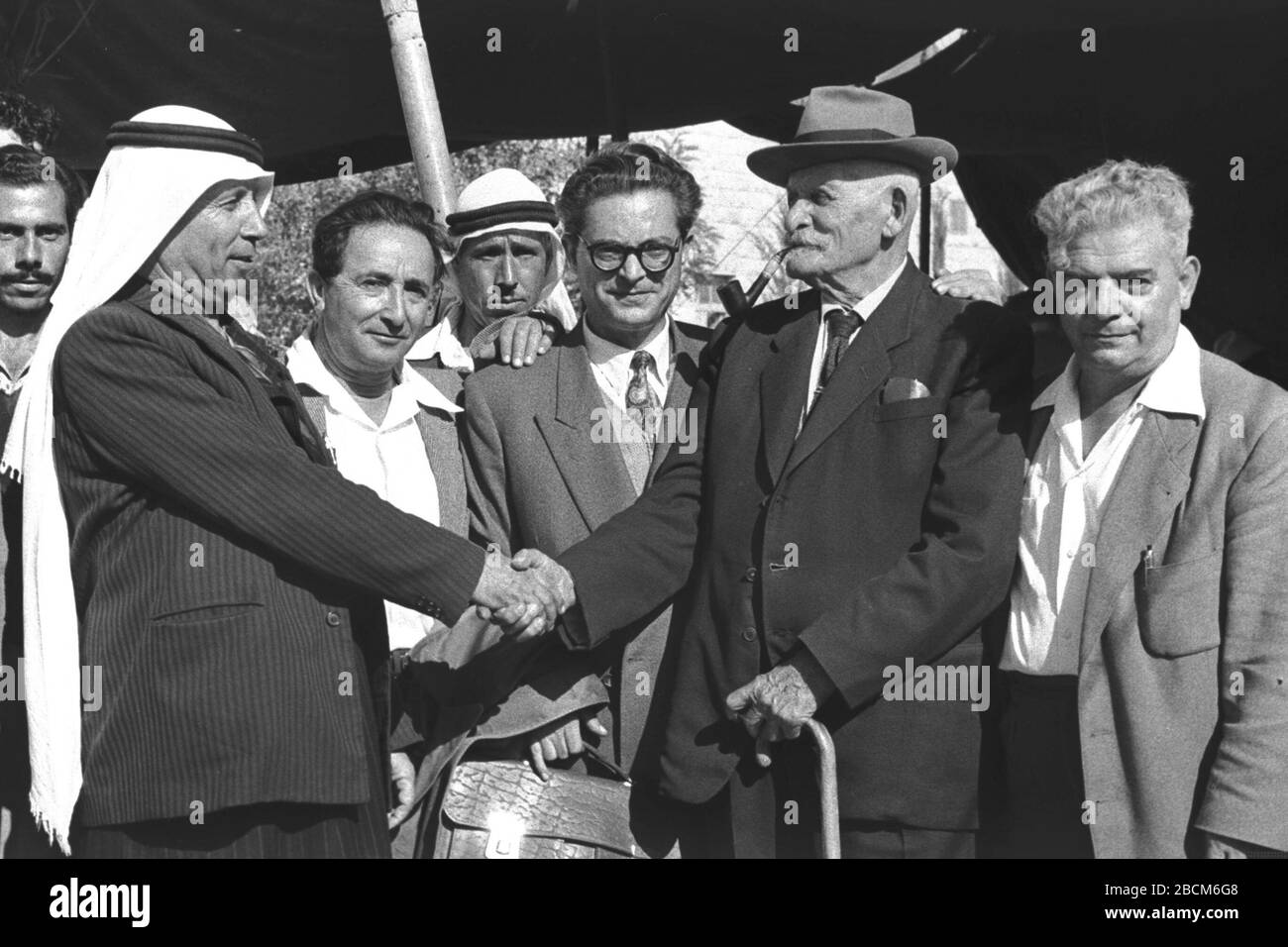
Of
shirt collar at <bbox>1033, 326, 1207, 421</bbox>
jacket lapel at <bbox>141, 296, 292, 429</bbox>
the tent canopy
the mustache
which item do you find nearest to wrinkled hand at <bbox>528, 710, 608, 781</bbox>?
jacket lapel at <bbox>141, 296, 292, 429</bbox>

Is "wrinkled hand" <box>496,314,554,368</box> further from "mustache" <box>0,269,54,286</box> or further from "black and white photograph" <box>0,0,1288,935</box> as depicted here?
"mustache" <box>0,269,54,286</box>

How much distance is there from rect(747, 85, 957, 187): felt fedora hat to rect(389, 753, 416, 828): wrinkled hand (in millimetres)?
1728

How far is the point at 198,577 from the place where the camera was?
11.0ft

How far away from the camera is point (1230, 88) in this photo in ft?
22.3

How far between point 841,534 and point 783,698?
405 mm

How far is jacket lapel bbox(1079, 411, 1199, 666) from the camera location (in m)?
3.49

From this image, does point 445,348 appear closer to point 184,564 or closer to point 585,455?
point 585,455

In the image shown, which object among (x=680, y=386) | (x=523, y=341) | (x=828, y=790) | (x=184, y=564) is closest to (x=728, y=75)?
(x=523, y=341)

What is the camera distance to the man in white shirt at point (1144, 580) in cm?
339

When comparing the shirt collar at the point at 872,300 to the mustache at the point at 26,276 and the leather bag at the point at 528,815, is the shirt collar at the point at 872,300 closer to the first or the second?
the leather bag at the point at 528,815

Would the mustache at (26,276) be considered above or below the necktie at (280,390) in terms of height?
above

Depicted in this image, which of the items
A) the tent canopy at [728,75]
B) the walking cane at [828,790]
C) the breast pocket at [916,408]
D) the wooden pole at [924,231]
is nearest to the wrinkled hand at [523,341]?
the breast pocket at [916,408]

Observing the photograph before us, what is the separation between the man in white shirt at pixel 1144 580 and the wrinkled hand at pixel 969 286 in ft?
1.26

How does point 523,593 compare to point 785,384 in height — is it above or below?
below
